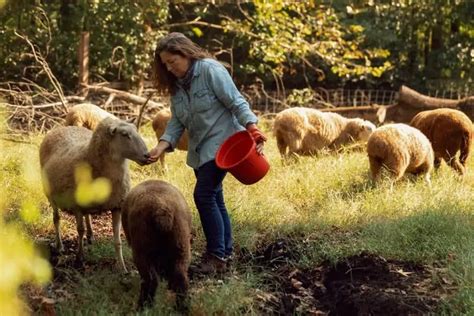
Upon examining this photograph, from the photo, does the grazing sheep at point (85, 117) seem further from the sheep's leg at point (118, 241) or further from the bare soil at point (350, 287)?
the bare soil at point (350, 287)

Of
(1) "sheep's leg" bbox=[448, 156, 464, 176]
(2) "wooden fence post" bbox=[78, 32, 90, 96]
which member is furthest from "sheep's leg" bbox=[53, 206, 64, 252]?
(2) "wooden fence post" bbox=[78, 32, 90, 96]

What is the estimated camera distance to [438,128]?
8.98 meters

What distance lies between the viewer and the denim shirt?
5449mm

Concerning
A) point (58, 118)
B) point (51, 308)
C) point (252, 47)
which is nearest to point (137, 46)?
point (252, 47)

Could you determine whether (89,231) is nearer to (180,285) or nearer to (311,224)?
(311,224)

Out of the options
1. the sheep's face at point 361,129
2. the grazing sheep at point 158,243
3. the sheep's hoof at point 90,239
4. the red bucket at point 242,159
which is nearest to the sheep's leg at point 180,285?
the grazing sheep at point 158,243

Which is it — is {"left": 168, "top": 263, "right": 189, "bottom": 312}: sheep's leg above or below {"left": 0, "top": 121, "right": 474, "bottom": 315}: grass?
above

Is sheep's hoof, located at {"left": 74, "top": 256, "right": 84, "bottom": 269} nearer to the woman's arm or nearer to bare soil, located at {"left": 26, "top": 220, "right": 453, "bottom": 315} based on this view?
bare soil, located at {"left": 26, "top": 220, "right": 453, "bottom": 315}

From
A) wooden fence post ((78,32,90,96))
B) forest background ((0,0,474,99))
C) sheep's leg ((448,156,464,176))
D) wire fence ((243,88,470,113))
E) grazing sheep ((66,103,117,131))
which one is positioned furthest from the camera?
wire fence ((243,88,470,113))

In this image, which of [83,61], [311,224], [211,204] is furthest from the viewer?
[83,61]

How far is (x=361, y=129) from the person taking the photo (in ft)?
33.6

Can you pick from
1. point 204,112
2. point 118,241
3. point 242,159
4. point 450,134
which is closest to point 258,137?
point 242,159

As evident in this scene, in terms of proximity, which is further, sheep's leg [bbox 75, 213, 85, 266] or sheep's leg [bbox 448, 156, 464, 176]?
sheep's leg [bbox 448, 156, 464, 176]

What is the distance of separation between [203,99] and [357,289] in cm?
180
